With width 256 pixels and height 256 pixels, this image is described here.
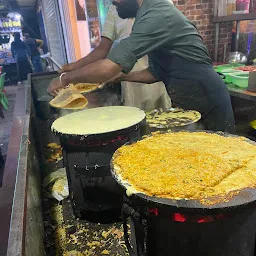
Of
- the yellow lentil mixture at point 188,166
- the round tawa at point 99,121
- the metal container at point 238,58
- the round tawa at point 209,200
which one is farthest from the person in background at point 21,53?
the round tawa at point 209,200

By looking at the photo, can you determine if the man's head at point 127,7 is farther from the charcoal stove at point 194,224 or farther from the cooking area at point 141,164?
the charcoal stove at point 194,224

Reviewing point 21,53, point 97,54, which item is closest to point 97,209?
point 97,54

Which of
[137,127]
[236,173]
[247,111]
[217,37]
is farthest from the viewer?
[217,37]

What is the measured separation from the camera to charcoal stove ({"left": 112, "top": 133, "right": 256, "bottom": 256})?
44.7 inches

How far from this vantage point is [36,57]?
15.5 m

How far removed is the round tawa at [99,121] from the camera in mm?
2002

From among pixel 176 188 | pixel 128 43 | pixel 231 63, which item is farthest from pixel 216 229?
pixel 231 63

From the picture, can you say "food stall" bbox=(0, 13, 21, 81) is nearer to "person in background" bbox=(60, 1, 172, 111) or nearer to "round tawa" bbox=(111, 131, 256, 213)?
"person in background" bbox=(60, 1, 172, 111)

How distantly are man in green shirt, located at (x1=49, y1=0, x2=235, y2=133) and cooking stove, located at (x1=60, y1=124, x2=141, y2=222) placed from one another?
0.72m

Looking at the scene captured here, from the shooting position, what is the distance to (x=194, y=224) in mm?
1225

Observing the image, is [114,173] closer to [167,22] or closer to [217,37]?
[167,22]

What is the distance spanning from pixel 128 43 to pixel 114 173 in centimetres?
132

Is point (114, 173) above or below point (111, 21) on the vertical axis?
below

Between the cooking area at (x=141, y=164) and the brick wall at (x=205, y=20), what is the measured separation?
1.24 meters
